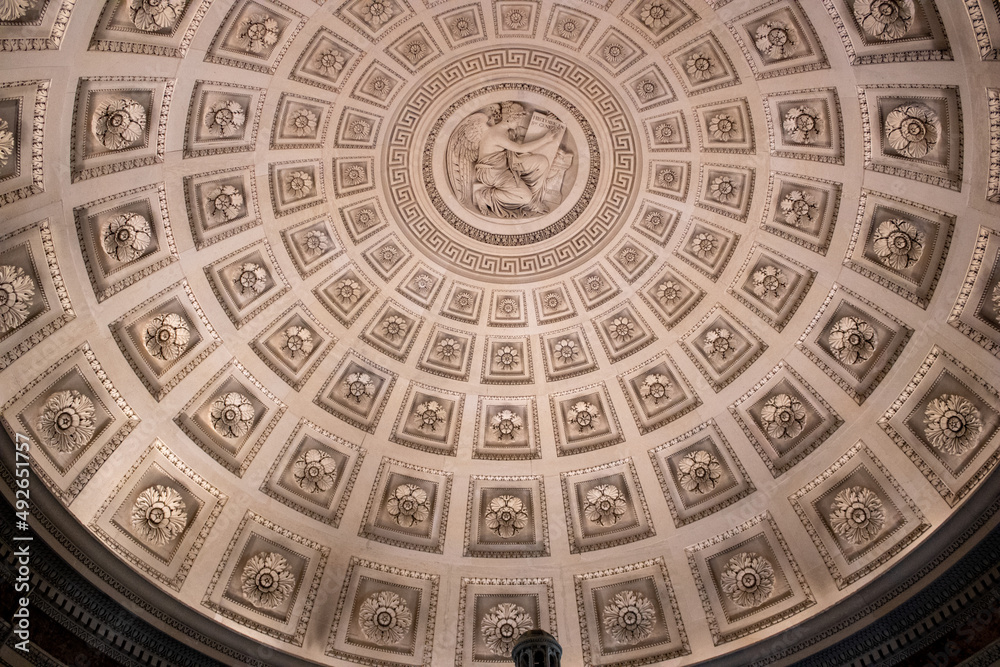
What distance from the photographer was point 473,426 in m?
21.8

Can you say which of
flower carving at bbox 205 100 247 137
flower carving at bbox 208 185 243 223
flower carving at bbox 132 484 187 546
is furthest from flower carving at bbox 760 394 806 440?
flower carving at bbox 205 100 247 137

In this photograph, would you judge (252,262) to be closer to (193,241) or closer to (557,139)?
(193,241)

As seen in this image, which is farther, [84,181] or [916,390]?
[916,390]

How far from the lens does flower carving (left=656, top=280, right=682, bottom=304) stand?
21438mm

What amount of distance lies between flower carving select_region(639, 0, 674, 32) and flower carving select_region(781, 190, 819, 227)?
16.9 ft

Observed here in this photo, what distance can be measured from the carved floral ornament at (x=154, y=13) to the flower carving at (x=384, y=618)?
13648mm

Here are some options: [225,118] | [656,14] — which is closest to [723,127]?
[656,14]

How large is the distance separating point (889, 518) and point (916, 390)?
114 inches

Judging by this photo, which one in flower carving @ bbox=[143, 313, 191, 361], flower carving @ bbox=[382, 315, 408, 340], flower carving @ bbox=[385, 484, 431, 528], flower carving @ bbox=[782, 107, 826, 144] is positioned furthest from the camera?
flower carving @ bbox=[382, 315, 408, 340]

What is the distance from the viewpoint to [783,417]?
64.3ft

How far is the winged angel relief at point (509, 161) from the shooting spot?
21.3 meters

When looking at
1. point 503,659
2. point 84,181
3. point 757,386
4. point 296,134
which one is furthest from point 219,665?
point 757,386

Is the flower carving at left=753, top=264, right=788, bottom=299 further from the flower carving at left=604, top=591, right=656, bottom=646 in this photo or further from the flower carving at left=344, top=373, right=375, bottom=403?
the flower carving at left=344, top=373, right=375, bottom=403

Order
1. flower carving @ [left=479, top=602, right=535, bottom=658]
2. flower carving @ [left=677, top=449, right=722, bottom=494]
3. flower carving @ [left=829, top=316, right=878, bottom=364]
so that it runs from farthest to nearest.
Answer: flower carving @ [left=677, top=449, right=722, bottom=494], flower carving @ [left=479, top=602, right=535, bottom=658], flower carving @ [left=829, top=316, right=878, bottom=364]
